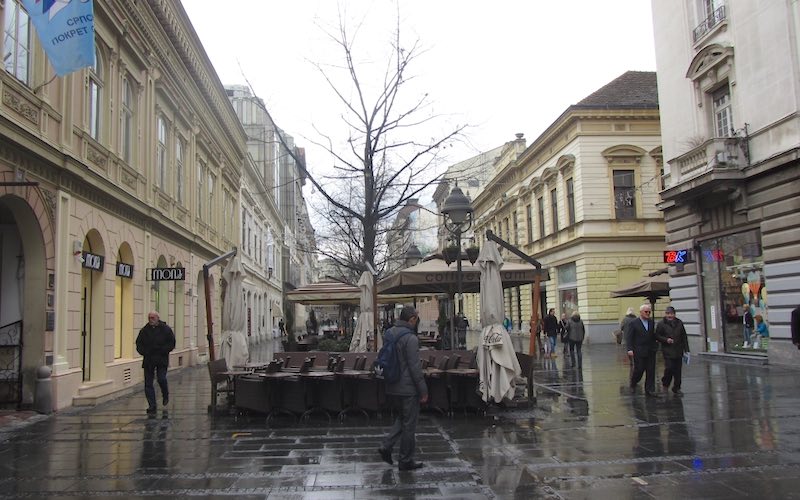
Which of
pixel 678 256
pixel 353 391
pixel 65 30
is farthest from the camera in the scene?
pixel 678 256

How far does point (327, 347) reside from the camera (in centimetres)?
1873

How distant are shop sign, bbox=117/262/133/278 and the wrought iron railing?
3843 mm

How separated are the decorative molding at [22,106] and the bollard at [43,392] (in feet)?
14.0

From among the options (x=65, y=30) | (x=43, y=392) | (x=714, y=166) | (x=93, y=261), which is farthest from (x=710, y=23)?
(x=43, y=392)

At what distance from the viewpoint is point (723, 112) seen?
63.6ft

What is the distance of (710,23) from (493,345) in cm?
1477

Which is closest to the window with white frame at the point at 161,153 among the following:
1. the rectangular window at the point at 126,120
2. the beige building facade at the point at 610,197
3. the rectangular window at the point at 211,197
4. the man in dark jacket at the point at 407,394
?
the rectangular window at the point at 126,120

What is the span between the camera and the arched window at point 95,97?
13.8m

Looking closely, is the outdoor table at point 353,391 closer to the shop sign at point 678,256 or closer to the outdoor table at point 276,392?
the outdoor table at point 276,392

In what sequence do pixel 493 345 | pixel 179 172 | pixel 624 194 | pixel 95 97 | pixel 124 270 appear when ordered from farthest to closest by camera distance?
pixel 624 194 < pixel 179 172 < pixel 124 270 < pixel 95 97 < pixel 493 345

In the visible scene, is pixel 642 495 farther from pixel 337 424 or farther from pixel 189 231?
pixel 189 231

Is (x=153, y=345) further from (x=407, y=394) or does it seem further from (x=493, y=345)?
(x=407, y=394)

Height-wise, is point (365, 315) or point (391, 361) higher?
point (365, 315)

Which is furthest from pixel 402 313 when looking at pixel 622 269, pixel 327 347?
pixel 622 269
